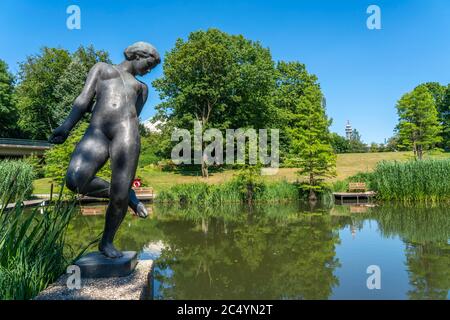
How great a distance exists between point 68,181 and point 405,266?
5.36 metres

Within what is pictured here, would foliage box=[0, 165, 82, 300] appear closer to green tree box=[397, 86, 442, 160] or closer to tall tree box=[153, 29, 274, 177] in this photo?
tall tree box=[153, 29, 274, 177]

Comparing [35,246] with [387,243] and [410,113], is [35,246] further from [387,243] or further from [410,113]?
[410,113]

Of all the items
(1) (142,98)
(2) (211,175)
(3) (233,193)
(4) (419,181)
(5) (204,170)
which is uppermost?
(1) (142,98)

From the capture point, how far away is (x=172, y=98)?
99.4ft

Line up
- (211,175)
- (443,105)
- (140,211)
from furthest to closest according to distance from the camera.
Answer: (443,105)
(211,175)
(140,211)

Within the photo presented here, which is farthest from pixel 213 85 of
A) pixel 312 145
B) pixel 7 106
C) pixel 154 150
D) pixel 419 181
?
pixel 7 106

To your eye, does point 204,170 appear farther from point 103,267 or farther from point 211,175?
point 103,267

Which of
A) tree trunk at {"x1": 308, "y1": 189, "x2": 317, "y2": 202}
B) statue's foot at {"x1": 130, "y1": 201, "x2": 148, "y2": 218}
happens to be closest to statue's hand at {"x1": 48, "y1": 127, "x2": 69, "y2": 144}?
statue's foot at {"x1": 130, "y1": 201, "x2": 148, "y2": 218}

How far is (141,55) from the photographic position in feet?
13.1

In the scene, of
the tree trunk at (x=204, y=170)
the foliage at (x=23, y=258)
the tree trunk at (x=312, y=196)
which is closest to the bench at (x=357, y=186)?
the tree trunk at (x=312, y=196)

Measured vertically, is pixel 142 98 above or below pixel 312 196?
above

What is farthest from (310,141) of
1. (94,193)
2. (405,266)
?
(94,193)

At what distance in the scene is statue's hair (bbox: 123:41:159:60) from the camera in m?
3.96

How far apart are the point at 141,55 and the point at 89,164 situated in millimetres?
1364
